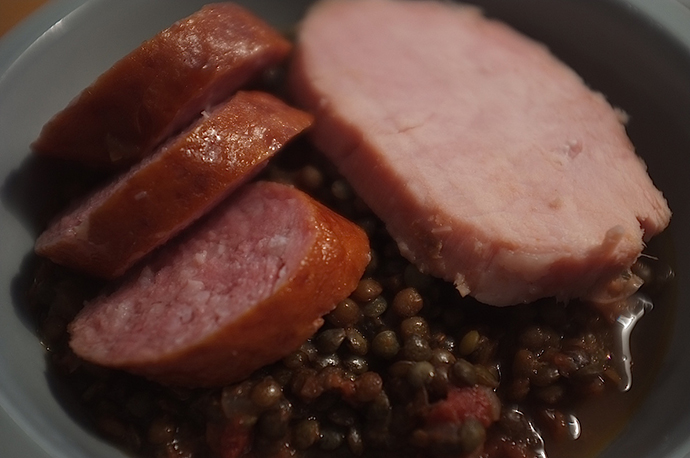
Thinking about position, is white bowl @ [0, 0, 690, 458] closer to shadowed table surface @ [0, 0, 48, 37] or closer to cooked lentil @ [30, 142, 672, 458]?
cooked lentil @ [30, 142, 672, 458]

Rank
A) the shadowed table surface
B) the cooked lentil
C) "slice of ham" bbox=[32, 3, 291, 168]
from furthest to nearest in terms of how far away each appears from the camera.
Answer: the shadowed table surface → "slice of ham" bbox=[32, 3, 291, 168] → the cooked lentil

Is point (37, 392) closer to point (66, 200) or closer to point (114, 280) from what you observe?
point (114, 280)

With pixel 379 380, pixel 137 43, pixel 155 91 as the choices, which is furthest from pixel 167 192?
pixel 137 43

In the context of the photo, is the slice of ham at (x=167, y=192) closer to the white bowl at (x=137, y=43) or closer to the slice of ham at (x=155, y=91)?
the slice of ham at (x=155, y=91)

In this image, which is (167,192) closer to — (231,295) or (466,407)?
(231,295)

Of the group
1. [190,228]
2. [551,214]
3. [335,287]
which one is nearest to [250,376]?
[335,287]

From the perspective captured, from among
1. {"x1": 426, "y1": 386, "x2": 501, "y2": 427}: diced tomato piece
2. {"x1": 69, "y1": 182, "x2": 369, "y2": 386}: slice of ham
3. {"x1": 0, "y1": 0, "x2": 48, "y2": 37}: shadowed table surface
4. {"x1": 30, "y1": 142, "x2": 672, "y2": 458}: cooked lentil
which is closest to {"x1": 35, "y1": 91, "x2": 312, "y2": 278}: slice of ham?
{"x1": 69, "y1": 182, "x2": 369, "y2": 386}: slice of ham

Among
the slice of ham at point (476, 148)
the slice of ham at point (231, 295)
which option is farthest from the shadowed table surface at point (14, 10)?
the slice of ham at point (231, 295)

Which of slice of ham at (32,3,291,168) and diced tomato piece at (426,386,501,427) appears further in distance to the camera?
slice of ham at (32,3,291,168)
